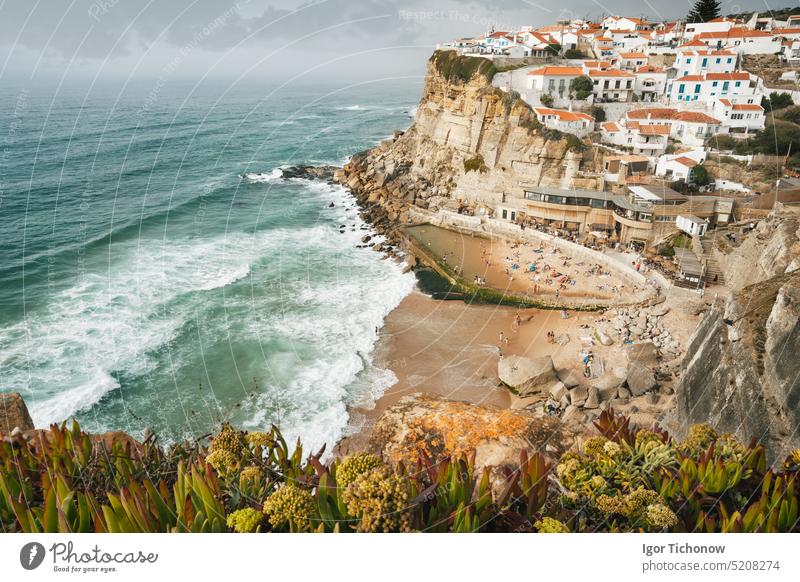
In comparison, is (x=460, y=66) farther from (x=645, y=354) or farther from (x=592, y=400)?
(x=592, y=400)

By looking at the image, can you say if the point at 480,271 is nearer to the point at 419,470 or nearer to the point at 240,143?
the point at 419,470

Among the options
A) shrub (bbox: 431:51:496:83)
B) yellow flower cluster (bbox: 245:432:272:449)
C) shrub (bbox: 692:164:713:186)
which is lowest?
yellow flower cluster (bbox: 245:432:272:449)

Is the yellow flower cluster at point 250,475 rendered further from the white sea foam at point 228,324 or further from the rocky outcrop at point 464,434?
the white sea foam at point 228,324

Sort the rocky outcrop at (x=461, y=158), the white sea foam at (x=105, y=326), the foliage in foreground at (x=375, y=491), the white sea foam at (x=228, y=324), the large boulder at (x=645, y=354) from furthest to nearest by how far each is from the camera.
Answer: the rocky outcrop at (x=461, y=158) → the large boulder at (x=645, y=354) → the white sea foam at (x=105, y=326) → the white sea foam at (x=228, y=324) → the foliage in foreground at (x=375, y=491)

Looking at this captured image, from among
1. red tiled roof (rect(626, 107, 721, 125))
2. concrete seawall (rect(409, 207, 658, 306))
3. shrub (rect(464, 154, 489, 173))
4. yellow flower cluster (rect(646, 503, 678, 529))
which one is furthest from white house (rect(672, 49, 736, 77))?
yellow flower cluster (rect(646, 503, 678, 529))

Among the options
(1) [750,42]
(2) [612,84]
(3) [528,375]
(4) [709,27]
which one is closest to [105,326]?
(3) [528,375]

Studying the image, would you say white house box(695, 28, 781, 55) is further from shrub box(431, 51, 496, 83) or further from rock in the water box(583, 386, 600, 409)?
rock in the water box(583, 386, 600, 409)

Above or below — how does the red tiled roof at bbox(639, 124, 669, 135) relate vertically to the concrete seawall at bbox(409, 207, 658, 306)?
above

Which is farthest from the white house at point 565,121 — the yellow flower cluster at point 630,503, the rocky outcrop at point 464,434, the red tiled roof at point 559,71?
the yellow flower cluster at point 630,503
